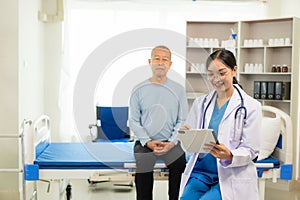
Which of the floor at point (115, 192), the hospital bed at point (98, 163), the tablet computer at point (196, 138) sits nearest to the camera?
the tablet computer at point (196, 138)

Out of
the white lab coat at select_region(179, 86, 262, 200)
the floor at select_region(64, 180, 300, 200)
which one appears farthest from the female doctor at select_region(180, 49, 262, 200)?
the floor at select_region(64, 180, 300, 200)

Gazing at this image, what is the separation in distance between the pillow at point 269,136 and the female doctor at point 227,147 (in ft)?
4.46

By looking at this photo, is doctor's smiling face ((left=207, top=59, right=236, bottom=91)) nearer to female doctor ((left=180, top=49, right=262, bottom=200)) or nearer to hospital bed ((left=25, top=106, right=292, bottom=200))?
female doctor ((left=180, top=49, right=262, bottom=200))

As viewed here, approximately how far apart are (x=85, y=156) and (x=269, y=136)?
1520 millimetres

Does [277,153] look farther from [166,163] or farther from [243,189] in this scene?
[243,189]

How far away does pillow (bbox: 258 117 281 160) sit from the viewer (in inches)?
138

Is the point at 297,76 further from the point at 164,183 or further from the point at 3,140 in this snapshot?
the point at 3,140

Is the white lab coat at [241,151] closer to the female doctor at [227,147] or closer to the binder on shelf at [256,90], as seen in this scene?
the female doctor at [227,147]

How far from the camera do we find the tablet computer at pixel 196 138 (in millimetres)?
2037

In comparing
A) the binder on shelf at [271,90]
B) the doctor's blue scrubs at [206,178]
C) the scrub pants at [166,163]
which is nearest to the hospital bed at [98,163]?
the scrub pants at [166,163]

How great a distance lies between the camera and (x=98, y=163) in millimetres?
3270

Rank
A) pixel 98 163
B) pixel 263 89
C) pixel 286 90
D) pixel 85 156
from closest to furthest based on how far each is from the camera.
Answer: pixel 98 163 → pixel 85 156 → pixel 286 90 → pixel 263 89

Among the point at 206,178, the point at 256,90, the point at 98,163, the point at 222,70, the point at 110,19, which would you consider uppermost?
the point at 110,19

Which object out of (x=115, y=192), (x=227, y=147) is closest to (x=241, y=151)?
(x=227, y=147)
